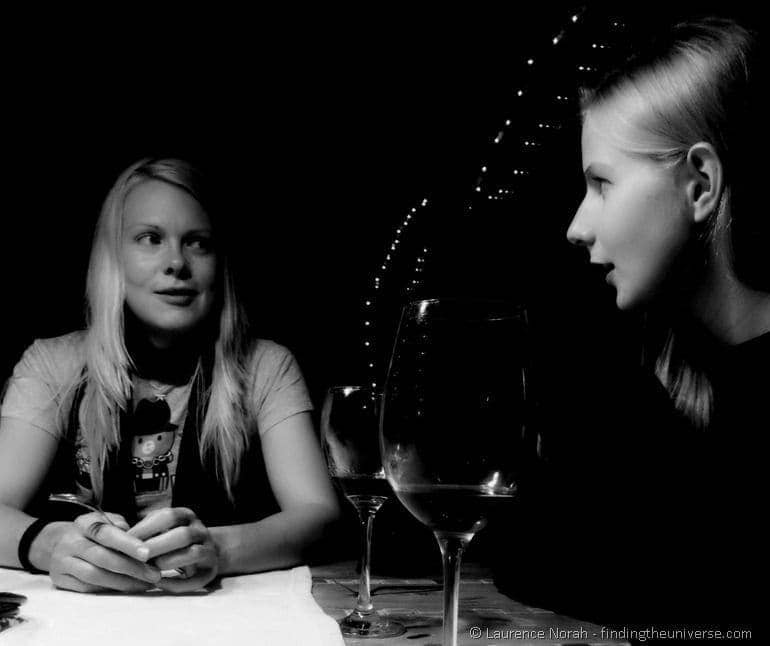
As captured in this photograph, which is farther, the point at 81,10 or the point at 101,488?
the point at 81,10

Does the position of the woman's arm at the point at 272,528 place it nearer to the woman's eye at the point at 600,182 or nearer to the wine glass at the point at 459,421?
the wine glass at the point at 459,421

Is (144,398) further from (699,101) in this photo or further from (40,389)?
(699,101)

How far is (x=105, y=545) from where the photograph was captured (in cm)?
86

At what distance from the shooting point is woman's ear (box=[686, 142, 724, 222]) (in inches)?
42.9

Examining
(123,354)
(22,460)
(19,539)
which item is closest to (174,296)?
(123,354)

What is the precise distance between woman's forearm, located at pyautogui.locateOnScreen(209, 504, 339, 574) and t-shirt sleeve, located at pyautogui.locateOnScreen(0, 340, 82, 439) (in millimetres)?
674

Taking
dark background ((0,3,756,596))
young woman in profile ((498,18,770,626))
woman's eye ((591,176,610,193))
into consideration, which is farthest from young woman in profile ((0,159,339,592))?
woman's eye ((591,176,610,193))

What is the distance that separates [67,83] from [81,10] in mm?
240

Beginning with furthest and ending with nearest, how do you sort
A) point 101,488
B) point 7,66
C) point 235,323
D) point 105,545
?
point 7,66 < point 235,323 < point 101,488 < point 105,545

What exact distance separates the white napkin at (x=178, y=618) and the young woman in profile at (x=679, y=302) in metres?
0.36

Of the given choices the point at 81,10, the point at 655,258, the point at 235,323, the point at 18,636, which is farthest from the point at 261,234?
the point at 18,636

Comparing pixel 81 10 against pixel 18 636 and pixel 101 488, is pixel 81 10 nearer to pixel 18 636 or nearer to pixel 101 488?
pixel 101 488

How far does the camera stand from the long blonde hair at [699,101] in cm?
108

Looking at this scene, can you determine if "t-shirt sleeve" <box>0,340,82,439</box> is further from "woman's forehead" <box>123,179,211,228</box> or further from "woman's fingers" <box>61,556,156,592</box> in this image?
"woman's fingers" <box>61,556,156,592</box>
